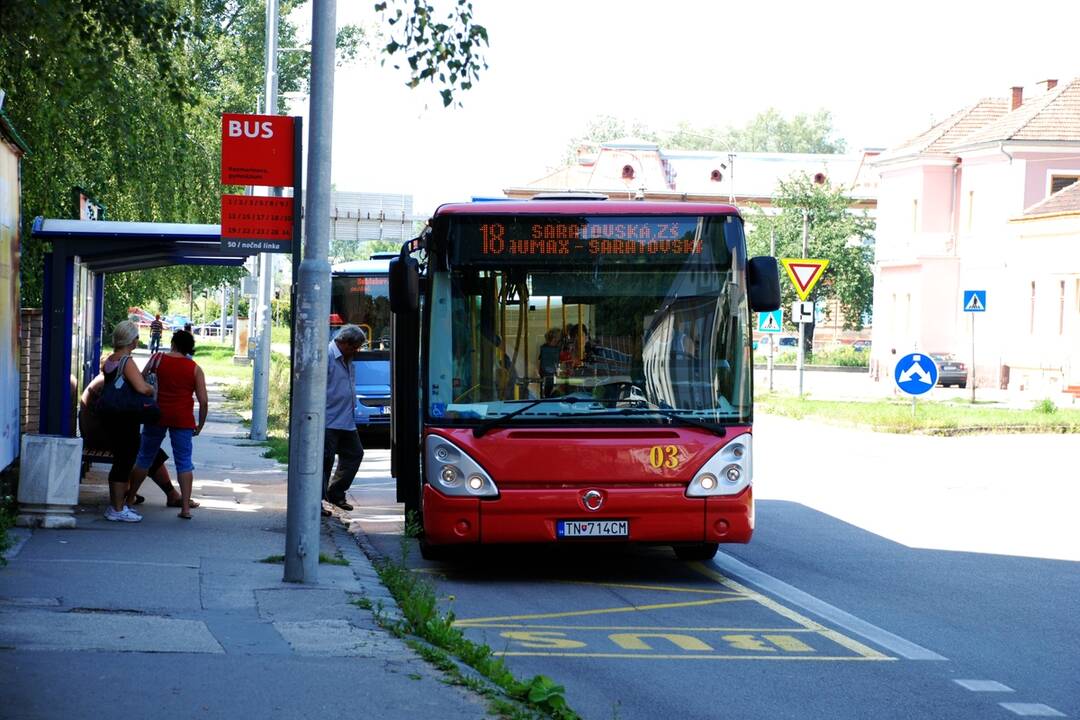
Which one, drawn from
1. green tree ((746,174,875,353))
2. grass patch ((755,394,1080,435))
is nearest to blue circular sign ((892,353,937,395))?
grass patch ((755,394,1080,435))

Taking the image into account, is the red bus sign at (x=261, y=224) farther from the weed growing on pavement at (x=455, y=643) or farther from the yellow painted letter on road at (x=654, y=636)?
the yellow painted letter on road at (x=654, y=636)

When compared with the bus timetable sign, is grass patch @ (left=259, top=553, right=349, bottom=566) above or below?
below

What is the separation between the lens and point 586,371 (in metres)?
11.5

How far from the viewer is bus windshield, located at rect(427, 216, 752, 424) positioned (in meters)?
11.5

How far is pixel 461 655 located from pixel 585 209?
15.4ft

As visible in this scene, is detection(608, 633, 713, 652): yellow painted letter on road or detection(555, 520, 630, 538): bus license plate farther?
detection(555, 520, 630, 538): bus license plate

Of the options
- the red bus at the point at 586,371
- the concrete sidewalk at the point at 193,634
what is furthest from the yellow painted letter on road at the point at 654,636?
the red bus at the point at 586,371

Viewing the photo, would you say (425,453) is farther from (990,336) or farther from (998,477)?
(990,336)

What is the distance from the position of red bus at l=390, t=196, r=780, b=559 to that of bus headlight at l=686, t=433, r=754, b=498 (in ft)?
0.04

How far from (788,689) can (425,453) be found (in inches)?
169

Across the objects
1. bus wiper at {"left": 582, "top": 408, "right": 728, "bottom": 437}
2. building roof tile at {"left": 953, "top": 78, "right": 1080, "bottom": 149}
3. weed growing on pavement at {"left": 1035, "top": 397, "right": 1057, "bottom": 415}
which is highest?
building roof tile at {"left": 953, "top": 78, "right": 1080, "bottom": 149}

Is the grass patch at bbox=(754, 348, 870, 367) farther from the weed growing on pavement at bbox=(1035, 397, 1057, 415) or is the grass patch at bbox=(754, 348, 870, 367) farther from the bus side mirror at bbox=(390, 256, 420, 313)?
the bus side mirror at bbox=(390, 256, 420, 313)

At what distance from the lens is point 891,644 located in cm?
928

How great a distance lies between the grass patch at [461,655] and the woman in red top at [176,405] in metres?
3.66
